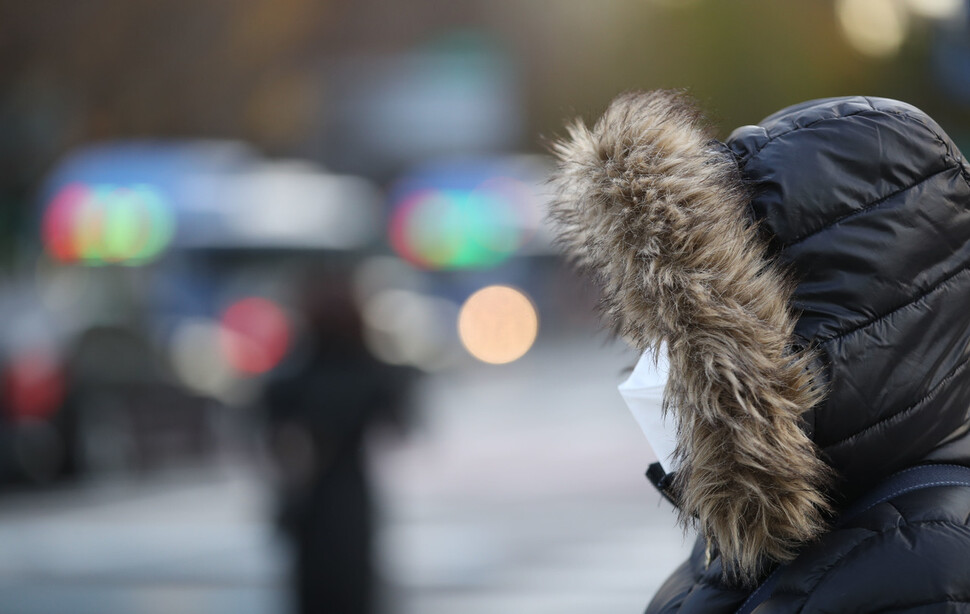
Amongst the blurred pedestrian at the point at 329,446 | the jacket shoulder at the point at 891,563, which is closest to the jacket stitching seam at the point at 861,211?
the jacket shoulder at the point at 891,563

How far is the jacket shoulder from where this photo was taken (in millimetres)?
1364

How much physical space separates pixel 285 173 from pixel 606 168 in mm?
15149

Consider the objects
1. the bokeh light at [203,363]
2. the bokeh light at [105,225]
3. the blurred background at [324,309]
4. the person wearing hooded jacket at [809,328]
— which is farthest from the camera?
the bokeh light at [105,225]

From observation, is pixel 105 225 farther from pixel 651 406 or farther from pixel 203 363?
pixel 651 406

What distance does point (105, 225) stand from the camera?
37.3ft

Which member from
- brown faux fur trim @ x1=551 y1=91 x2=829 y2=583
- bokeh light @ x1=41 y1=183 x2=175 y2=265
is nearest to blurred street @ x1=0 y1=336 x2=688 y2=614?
bokeh light @ x1=41 y1=183 x2=175 y2=265

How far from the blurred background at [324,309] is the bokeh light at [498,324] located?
7 cm

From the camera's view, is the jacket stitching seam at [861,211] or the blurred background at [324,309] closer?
the jacket stitching seam at [861,211]

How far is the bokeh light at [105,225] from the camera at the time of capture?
412 inches

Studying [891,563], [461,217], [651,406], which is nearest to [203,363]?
[651,406]

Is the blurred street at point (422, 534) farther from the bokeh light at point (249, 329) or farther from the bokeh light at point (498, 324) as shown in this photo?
the bokeh light at point (498, 324)

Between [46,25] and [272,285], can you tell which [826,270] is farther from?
[46,25]

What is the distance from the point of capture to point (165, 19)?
919 inches

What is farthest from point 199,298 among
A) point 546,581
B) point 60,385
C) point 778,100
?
point 778,100
